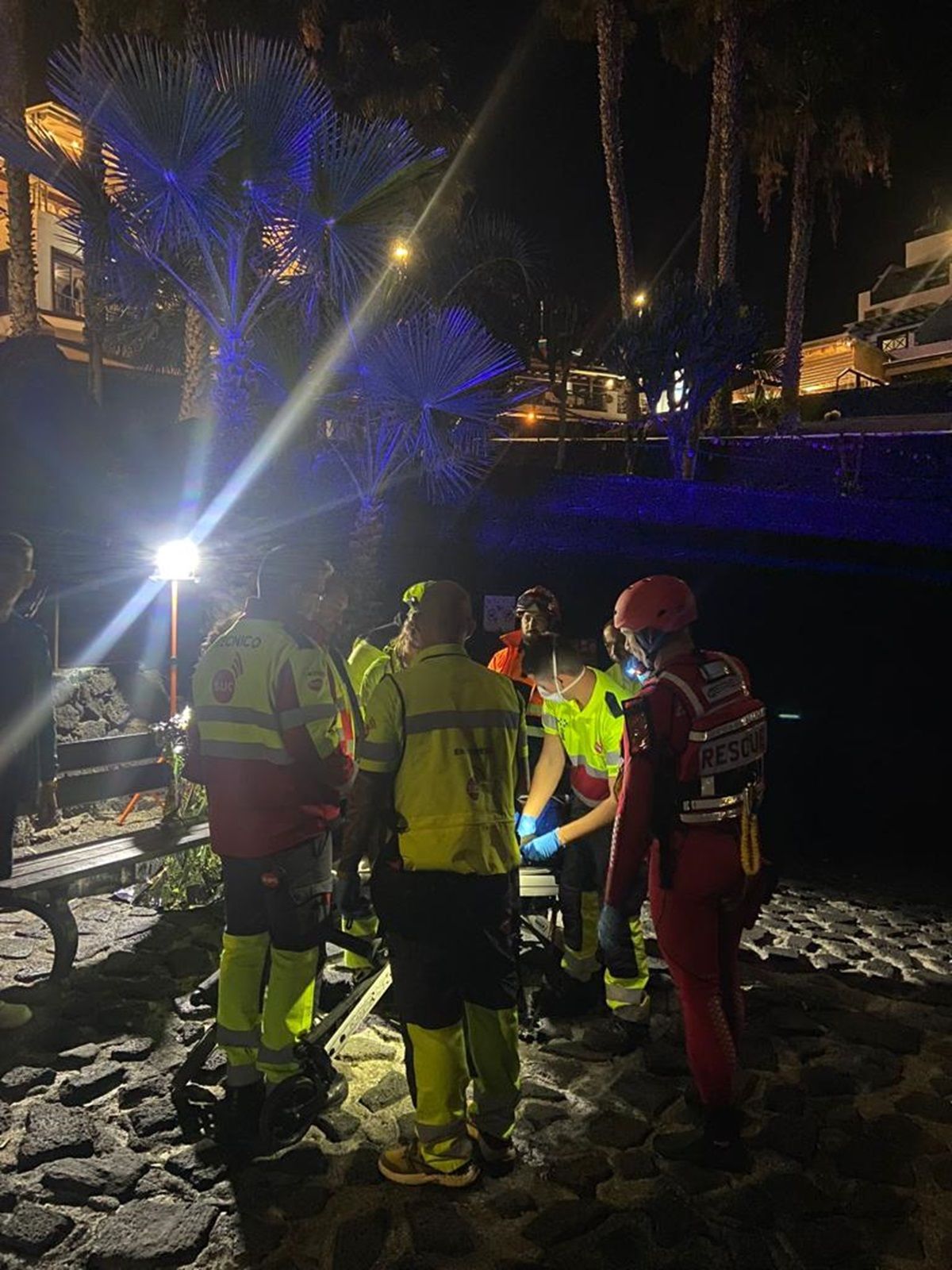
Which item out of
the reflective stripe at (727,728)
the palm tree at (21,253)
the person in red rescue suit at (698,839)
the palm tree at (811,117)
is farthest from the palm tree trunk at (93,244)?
the palm tree at (811,117)

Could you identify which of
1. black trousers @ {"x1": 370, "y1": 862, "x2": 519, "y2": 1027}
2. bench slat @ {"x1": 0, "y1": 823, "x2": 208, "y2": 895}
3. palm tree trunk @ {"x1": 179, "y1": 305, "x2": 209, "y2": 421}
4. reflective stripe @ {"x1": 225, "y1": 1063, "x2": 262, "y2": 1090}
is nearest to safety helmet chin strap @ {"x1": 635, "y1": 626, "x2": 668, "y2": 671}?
black trousers @ {"x1": 370, "y1": 862, "x2": 519, "y2": 1027}

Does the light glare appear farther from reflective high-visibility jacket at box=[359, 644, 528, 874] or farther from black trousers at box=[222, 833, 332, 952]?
reflective high-visibility jacket at box=[359, 644, 528, 874]

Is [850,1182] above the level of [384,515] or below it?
below

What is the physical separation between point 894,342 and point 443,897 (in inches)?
1394

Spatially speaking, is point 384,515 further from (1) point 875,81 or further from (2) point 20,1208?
(1) point 875,81

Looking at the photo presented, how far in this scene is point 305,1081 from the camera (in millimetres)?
3395

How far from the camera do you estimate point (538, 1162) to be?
321 centimetres

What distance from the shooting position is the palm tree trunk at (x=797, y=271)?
74.4ft

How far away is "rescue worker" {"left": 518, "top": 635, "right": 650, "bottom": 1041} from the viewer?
444 centimetres

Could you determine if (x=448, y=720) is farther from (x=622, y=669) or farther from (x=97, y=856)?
(x=97, y=856)

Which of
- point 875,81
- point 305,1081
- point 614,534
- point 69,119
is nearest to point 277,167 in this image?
point 614,534

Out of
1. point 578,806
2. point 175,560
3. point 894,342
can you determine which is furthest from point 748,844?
point 894,342

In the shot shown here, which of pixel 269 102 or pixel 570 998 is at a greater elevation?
pixel 269 102

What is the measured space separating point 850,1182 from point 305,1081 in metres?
2.03
